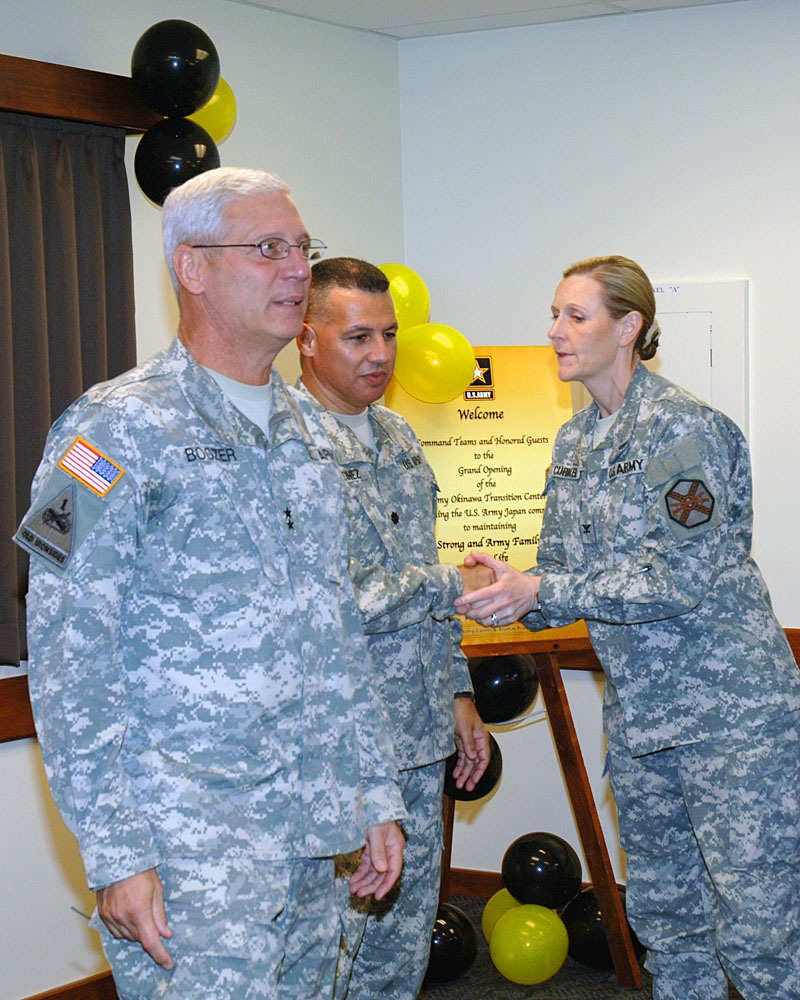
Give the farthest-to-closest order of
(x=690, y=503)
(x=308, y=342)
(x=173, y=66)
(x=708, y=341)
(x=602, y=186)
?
(x=602, y=186) → (x=708, y=341) → (x=173, y=66) → (x=308, y=342) → (x=690, y=503)

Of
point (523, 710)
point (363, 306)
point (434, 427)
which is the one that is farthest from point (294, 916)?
point (434, 427)

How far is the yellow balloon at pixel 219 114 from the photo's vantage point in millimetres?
3490

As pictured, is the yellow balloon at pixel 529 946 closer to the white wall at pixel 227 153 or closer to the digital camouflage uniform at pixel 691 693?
the digital camouflage uniform at pixel 691 693

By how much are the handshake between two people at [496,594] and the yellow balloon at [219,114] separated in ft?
5.10

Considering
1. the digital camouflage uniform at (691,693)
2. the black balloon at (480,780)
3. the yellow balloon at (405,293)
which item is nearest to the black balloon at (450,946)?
the black balloon at (480,780)

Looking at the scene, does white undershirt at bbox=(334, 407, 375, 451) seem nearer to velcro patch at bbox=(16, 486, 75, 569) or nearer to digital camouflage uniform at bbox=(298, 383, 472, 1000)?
digital camouflage uniform at bbox=(298, 383, 472, 1000)

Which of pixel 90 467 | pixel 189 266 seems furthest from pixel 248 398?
pixel 90 467

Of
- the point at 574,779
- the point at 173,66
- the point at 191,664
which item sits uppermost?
the point at 173,66

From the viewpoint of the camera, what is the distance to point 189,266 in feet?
6.12

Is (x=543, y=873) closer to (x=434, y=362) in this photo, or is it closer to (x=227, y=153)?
(x=434, y=362)

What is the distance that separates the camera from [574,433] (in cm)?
297

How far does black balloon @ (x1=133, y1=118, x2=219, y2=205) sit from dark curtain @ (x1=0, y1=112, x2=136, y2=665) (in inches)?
7.7

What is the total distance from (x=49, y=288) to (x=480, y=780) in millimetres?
1820

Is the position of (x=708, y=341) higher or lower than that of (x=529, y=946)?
higher
